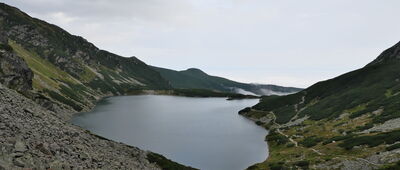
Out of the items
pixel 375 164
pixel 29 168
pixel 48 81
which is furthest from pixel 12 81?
pixel 375 164

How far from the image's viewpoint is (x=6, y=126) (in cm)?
3100

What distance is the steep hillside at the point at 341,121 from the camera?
60969 millimetres

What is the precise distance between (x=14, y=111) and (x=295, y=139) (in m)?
76.1

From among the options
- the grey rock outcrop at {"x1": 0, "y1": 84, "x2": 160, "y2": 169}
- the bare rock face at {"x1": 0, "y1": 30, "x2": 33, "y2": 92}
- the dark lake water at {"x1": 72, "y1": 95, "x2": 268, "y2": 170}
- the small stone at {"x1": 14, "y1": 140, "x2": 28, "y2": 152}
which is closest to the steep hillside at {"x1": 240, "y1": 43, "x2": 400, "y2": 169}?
the dark lake water at {"x1": 72, "y1": 95, "x2": 268, "y2": 170}

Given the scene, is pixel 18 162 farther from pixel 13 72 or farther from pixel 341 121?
pixel 13 72

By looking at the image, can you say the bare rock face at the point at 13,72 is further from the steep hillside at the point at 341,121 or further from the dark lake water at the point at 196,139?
the steep hillside at the point at 341,121

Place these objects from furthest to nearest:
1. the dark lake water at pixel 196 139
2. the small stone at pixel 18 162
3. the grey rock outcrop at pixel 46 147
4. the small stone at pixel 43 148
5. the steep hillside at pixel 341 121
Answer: the dark lake water at pixel 196 139 → the steep hillside at pixel 341 121 → the small stone at pixel 43 148 → the grey rock outcrop at pixel 46 147 → the small stone at pixel 18 162

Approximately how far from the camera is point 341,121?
104438mm

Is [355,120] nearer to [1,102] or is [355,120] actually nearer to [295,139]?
[295,139]

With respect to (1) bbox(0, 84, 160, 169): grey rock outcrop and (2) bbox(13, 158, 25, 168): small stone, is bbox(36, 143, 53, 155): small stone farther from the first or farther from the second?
(2) bbox(13, 158, 25, 168): small stone

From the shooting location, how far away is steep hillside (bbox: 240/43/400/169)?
200 ft

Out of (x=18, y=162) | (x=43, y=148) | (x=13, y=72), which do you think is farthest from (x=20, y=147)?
(x=13, y=72)

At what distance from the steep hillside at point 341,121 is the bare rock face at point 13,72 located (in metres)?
94.2

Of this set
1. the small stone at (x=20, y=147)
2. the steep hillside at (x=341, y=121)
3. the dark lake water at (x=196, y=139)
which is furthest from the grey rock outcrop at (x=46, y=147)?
the steep hillside at (x=341, y=121)
